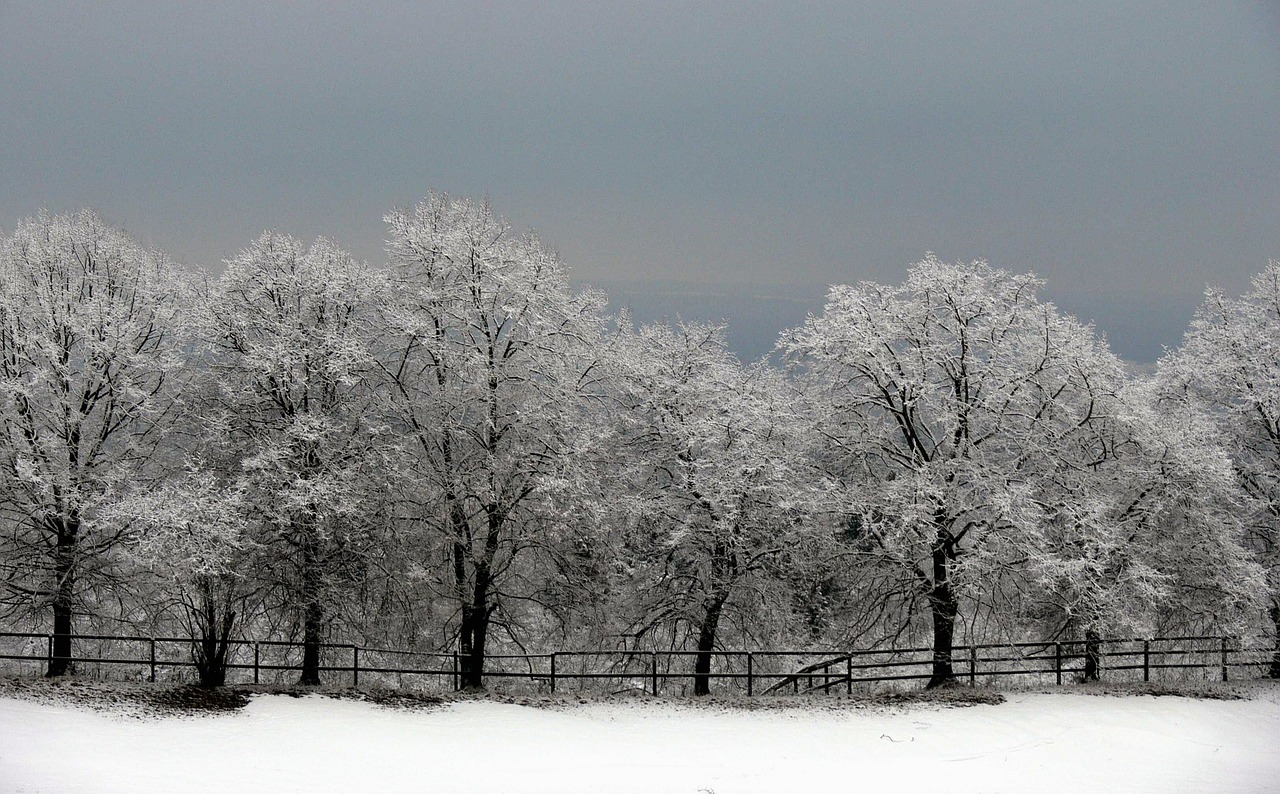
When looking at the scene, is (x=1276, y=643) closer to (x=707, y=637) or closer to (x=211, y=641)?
(x=707, y=637)

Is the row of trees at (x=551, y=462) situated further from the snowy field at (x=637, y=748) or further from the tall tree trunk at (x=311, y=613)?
the snowy field at (x=637, y=748)

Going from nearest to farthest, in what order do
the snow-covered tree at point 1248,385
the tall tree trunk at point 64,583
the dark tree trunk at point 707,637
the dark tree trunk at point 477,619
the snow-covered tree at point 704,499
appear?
the tall tree trunk at point 64,583 < the dark tree trunk at point 477,619 < the snow-covered tree at point 704,499 < the dark tree trunk at point 707,637 < the snow-covered tree at point 1248,385

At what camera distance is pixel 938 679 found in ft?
66.3

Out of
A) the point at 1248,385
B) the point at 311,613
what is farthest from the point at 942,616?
the point at 311,613

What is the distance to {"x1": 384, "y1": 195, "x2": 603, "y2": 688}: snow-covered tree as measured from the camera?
19.5 meters

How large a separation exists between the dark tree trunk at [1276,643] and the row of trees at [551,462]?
0.80 meters

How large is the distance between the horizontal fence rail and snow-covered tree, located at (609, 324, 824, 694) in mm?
1205

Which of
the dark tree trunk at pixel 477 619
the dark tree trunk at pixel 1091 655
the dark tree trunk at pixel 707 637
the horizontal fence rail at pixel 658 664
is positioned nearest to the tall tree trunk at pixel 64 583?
the horizontal fence rail at pixel 658 664

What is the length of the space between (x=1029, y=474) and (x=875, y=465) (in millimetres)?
3510

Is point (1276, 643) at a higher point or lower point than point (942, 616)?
lower

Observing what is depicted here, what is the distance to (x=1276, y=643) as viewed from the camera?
846 inches

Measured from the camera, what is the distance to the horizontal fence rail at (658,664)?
19.2 meters

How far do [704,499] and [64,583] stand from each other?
1442 centimetres

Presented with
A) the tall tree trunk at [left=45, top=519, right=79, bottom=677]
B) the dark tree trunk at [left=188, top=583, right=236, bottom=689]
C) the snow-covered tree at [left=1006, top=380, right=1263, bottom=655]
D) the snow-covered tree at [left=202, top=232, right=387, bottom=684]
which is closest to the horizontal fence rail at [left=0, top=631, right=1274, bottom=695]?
the tall tree trunk at [left=45, top=519, right=79, bottom=677]
